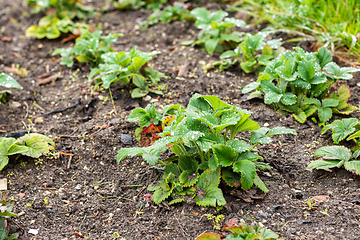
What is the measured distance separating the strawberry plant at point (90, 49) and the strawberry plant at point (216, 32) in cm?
89

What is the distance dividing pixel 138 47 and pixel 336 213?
2.74 meters

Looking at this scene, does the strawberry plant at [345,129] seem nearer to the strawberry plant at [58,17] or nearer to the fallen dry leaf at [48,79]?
the fallen dry leaf at [48,79]

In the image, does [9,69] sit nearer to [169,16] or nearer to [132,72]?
[132,72]

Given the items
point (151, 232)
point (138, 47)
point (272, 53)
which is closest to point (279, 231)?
point (151, 232)

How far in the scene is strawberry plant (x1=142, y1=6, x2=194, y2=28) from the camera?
12.6ft

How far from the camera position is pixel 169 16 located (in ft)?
12.7

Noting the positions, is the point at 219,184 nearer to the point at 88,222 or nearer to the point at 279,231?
the point at 279,231

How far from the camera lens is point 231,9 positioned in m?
3.84

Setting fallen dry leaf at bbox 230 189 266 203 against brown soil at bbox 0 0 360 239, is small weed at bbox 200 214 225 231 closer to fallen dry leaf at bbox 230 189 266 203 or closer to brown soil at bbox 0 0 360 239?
brown soil at bbox 0 0 360 239

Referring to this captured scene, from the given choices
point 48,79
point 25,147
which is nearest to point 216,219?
point 25,147

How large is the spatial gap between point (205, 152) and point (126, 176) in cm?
67

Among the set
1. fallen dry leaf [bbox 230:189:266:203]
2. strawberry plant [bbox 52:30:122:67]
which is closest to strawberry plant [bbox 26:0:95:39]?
strawberry plant [bbox 52:30:122:67]

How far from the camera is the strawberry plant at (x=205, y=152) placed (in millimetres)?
1737

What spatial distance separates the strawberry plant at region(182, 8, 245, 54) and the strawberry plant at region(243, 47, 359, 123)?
88 cm
